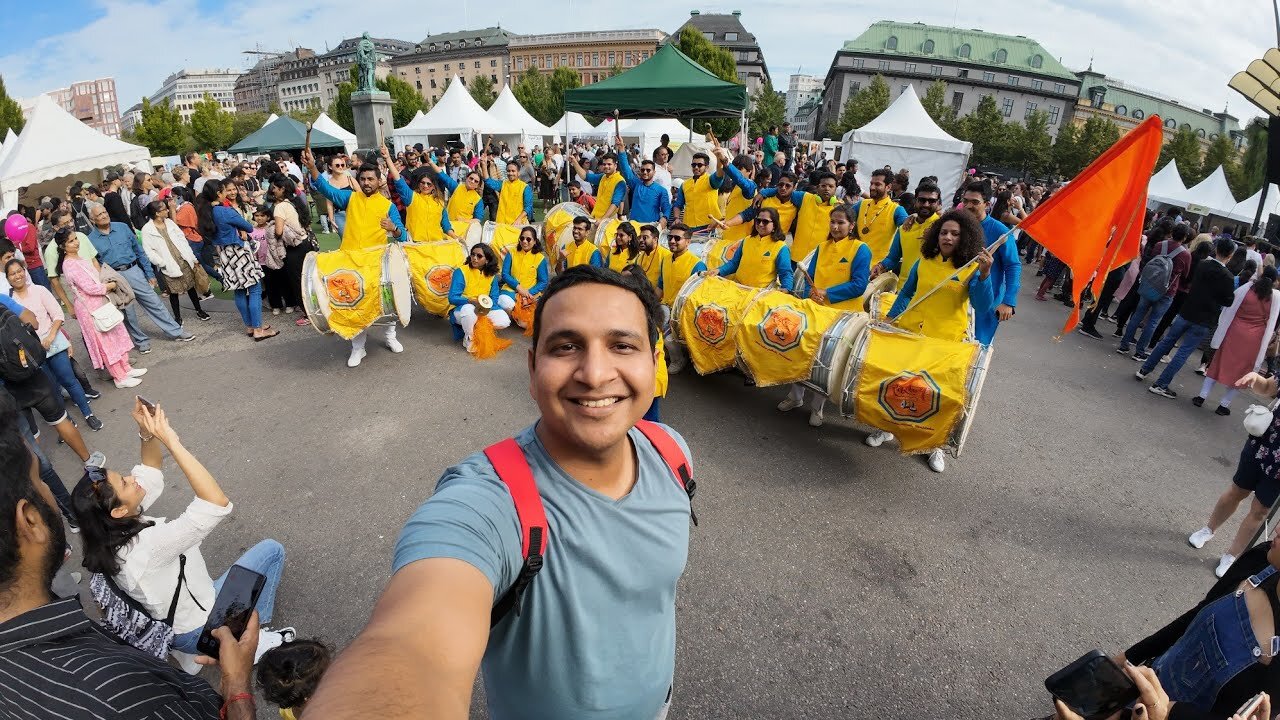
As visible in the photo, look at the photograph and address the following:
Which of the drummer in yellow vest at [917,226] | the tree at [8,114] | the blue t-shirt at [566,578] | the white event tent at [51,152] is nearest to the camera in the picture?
the blue t-shirt at [566,578]

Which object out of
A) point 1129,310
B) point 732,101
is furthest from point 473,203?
point 1129,310

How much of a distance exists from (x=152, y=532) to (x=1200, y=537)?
625 centimetres

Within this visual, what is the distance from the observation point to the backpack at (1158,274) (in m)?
7.41

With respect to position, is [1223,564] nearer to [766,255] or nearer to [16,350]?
[766,255]

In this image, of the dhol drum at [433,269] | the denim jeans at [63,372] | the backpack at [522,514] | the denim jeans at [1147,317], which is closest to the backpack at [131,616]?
the backpack at [522,514]

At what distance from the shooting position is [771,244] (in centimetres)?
561

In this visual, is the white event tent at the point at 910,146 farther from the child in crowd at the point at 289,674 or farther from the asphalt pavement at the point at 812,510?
the child in crowd at the point at 289,674

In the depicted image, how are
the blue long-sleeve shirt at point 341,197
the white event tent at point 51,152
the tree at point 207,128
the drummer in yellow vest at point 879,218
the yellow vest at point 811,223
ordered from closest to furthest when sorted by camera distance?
the blue long-sleeve shirt at point 341,197
the drummer in yellow vest at point 879,218
the yellow vest at point 811,223
the white event tent at point 51,152
the tree at point 207,128

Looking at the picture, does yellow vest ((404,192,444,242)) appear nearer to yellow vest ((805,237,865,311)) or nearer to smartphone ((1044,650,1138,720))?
yellow vest ((805,237,865,311))

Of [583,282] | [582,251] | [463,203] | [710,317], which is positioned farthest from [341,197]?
[583,282]

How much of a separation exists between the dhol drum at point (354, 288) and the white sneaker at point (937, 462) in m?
5.60

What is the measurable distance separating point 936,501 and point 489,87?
72.3 meters

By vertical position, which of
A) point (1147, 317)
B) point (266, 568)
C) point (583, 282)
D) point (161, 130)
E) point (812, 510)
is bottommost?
point (812, 510)

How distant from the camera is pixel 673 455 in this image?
1.56m
